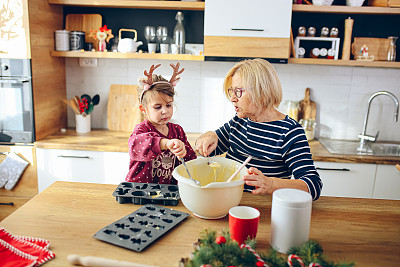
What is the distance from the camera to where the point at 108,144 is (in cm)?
275

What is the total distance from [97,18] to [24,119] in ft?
3.43

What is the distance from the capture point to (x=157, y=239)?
1.12 metres

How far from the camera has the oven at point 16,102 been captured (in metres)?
2.68

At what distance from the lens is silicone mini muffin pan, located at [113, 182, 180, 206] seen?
1368mm

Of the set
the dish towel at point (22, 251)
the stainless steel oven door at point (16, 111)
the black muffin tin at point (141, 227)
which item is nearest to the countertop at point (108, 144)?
the stainless steel oven door at point (16, 111)

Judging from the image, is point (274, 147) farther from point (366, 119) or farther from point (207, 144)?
point (366, 119)

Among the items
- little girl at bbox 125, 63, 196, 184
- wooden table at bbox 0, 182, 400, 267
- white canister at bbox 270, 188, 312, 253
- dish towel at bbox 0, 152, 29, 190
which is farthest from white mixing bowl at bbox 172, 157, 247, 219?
dish towel at bbox 0, 152, 29, 190

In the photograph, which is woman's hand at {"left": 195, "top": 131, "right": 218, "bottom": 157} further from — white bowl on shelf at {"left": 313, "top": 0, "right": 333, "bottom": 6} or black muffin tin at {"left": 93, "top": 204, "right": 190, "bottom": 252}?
white bowl on shelf at {"left": 313, "top": 0, "right": 333, "bottom": 6}

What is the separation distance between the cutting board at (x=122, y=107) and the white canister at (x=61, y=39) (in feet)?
1.66

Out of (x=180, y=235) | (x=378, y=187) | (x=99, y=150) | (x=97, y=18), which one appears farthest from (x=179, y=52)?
(x=180, y=235)

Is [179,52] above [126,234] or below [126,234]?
above

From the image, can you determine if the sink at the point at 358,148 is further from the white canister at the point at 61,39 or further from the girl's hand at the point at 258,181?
the white canister at the point at 61,39

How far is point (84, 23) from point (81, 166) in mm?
1243

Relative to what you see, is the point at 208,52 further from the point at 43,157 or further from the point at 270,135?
the point at 43,157
